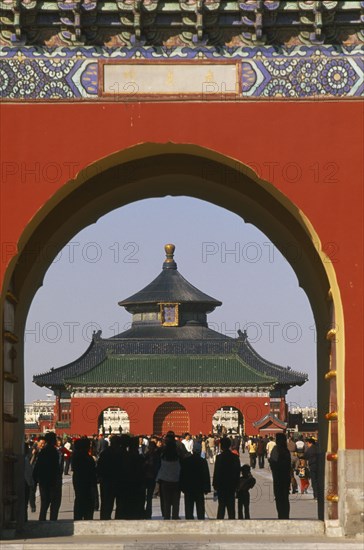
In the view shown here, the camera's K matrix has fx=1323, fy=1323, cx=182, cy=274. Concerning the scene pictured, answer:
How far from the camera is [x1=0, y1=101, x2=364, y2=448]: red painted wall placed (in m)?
13.6

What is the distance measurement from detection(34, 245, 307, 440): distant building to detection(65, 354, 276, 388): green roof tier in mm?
49

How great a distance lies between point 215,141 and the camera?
13617mm

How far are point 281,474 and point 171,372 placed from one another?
161ft

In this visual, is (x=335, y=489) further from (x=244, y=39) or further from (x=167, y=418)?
(x=167, y=418)

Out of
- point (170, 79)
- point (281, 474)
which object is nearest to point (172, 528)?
point (281, 474)

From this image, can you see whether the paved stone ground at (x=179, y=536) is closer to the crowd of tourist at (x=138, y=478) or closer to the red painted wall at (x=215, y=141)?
the crowd of tourist at (x=138, y=478)

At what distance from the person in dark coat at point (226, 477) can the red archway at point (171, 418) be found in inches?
1853

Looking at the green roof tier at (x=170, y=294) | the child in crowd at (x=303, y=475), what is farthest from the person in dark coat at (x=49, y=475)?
the green roof tier at (x=170, y=294)

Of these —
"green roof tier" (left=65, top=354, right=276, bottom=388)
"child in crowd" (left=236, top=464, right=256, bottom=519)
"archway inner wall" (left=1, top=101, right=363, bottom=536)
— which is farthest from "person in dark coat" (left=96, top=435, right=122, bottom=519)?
"green roof tier" (left=65, top=354, right=276, bottom=388)

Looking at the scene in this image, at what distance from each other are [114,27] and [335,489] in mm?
5389

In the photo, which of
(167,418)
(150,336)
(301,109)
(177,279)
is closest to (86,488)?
(301,109)

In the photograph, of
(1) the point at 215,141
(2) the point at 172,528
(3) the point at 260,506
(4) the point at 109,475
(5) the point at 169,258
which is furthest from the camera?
(5) the point at 169,258

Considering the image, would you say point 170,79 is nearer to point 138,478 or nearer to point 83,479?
point 138,478

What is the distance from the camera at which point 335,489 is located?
14086mm
